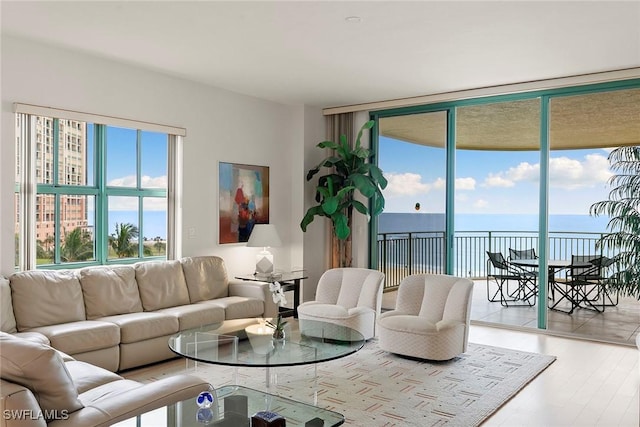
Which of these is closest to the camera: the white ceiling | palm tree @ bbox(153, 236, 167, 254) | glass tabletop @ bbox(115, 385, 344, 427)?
glass tabletop @ bbox(115, 385, 344, 427)

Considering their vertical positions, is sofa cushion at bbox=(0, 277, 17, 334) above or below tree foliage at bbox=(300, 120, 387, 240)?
below

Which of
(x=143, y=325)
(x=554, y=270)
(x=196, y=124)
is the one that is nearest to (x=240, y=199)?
(x=196, y=124)

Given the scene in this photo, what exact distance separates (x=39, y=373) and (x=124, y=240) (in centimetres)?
370

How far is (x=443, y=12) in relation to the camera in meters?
3.92

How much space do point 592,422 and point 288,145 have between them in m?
5.34

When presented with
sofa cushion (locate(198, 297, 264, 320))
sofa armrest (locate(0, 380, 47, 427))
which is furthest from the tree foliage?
sofa armrest (locate(0, 380, 47, 427))

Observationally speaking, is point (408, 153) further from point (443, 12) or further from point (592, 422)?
point (592, 422)

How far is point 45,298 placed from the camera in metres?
4.36

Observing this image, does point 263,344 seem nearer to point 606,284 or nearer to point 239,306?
point 239,306

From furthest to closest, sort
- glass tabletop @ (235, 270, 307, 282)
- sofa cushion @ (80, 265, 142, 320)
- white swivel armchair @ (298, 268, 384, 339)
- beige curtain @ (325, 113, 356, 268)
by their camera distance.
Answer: beige curtain @ (325, 113, 356, 268), glass tabletop @ (235, 270, 307, 282), white swivel armchair @ (298, 268, 384, 339), sofa cushion @ (80, 265, 142, 320)

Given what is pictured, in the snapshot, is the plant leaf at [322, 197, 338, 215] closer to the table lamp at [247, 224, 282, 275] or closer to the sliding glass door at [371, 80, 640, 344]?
the table lamp at [247, 224, 282, 275]

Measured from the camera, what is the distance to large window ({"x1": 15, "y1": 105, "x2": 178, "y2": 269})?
4773mm

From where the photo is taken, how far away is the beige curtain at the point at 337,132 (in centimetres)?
770

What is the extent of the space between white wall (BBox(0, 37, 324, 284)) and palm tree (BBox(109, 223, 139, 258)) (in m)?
0.57
